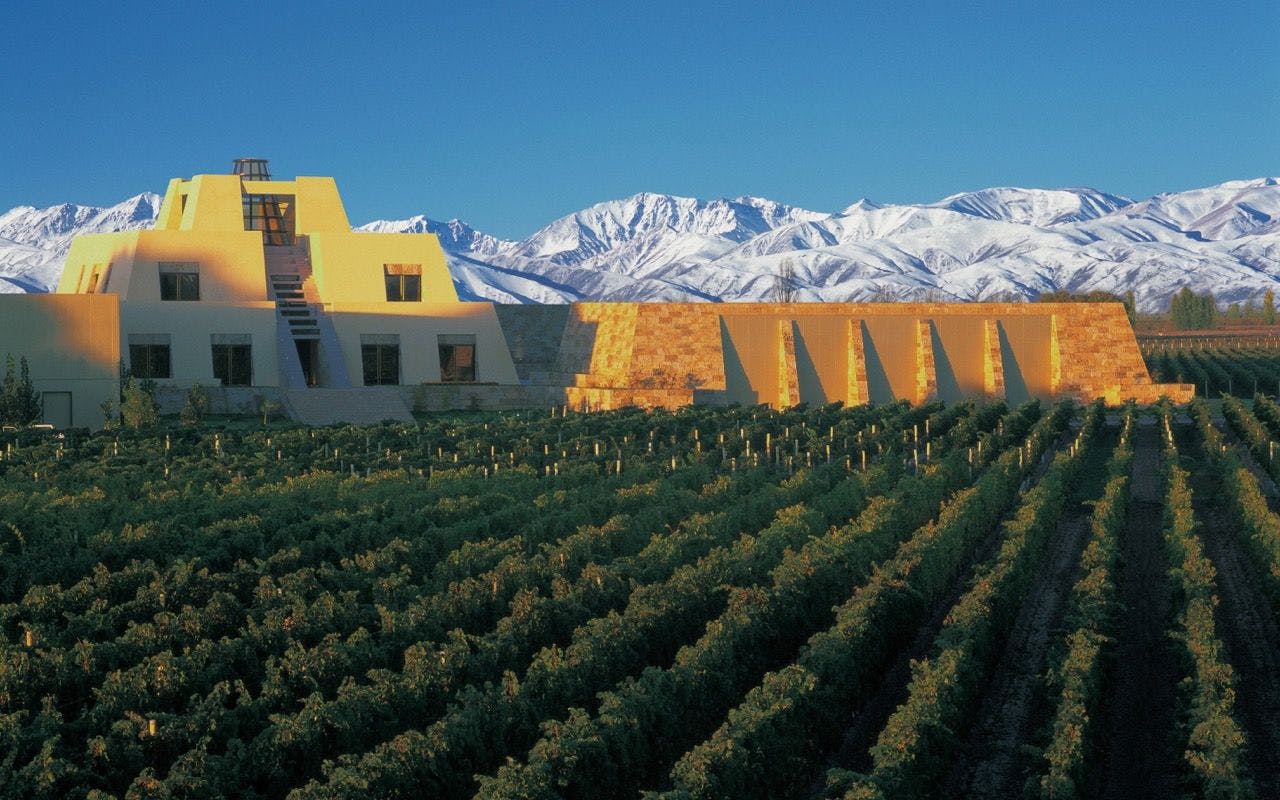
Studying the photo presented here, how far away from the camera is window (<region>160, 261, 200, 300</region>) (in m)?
53.0

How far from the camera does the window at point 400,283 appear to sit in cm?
5575

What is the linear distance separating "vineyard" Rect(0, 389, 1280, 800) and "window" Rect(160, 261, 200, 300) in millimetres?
19600

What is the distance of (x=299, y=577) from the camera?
67.8 feet

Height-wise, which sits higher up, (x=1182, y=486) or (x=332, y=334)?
(x=332, y=334)

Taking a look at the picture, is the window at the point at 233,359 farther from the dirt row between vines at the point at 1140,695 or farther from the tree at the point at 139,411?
the dirt row between vines at the point at 1140,695

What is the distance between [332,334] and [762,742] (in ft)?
132

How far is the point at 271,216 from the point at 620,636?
145ft

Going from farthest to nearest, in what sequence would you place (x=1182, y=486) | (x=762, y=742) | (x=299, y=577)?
(x=1182, y=486)
(x=299, y=577)
(x=762, y=742)

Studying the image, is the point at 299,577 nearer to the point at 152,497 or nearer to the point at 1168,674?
the point at 152,497

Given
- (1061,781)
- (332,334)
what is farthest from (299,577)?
(332,334)

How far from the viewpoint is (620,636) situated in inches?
706

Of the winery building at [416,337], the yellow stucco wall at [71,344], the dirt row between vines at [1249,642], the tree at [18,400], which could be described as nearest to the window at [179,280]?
the winery building at [416,337]

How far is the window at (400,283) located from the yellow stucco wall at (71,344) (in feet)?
36.0

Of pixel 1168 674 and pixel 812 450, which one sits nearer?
pixel 1168 674
